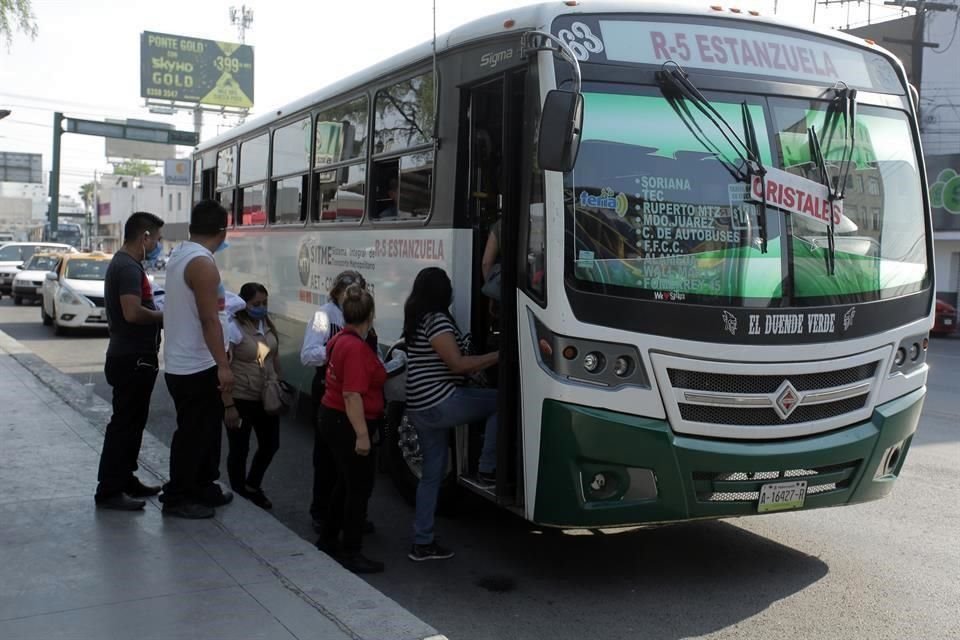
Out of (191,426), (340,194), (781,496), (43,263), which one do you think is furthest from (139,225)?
(43,263)

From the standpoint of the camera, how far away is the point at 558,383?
16.5 feet

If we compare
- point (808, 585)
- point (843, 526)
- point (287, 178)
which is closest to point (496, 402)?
point (808, 585)

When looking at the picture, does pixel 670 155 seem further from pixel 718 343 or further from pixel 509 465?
pixel 509 465

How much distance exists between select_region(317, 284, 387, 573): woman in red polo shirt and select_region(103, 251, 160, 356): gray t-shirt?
1422 millimetres

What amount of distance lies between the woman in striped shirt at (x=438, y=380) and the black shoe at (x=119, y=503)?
75.8 inches

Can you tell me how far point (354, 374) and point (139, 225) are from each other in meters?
2.06

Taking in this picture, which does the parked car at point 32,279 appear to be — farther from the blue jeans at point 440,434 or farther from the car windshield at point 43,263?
the blue jeans at point 440,434

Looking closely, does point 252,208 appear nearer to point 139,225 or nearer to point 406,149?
point 406,149

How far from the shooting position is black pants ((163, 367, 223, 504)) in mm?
5988

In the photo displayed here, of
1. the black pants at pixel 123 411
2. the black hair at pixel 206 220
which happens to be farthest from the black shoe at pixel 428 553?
the black hair at pixel 206 220

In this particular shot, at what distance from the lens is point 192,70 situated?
66938 millimetres

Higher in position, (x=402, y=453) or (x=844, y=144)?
(x=844, y=144)

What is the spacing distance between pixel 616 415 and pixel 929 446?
5.70m

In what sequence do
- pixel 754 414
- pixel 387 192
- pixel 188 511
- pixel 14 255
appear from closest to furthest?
1. pixel 754 414
2. pixel 188 511
3. pixel 387 192
4. pixel 14 255
